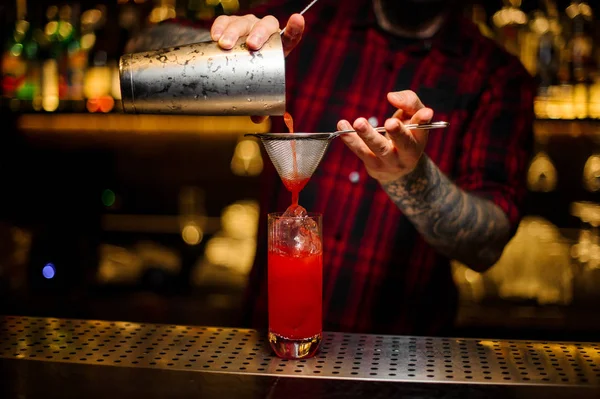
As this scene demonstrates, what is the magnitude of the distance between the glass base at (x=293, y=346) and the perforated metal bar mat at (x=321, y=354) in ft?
0.06

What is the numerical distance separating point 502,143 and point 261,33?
109cm

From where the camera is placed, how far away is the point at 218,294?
4121mm

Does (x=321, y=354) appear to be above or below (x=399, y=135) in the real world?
below

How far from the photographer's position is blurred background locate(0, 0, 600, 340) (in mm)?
3785

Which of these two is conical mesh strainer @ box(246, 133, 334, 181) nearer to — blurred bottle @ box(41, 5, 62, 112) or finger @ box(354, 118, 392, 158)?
finger @ box(354, 118, 392, 158)

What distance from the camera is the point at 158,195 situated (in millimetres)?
4188

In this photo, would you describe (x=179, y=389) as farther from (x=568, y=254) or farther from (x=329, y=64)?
(x=568, y=254)

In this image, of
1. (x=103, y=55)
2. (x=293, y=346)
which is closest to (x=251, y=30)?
(x=293, y=346)

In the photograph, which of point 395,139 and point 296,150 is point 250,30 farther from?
point 395,139

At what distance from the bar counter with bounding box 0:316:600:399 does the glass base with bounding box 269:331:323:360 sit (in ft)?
0.07

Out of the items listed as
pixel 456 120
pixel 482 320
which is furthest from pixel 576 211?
pixel 456 120

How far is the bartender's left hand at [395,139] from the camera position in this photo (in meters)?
1.62

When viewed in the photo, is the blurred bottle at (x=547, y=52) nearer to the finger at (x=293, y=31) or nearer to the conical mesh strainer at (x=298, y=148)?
the finger at (x=293, y=31)

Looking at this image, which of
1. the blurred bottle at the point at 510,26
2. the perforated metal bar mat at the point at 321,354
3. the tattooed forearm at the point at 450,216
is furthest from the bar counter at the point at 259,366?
the blurred bottle at the point at 510,26
